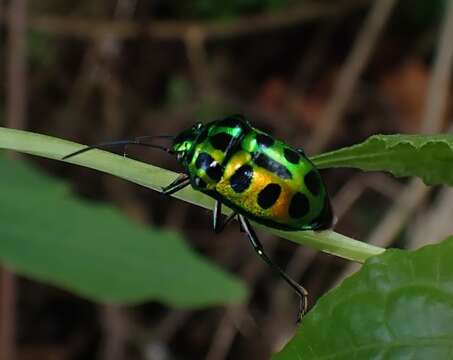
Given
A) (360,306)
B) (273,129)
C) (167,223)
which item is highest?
(360,306)

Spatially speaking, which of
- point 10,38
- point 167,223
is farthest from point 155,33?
point 167,223

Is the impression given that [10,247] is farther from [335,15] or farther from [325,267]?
[335,15]

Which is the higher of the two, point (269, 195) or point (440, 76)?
point (269, 195)

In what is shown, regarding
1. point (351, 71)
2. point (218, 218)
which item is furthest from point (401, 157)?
point (351, 71)

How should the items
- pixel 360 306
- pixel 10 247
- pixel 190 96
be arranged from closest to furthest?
pixel 360 306 → pixel 10 247 → pixel 190 96

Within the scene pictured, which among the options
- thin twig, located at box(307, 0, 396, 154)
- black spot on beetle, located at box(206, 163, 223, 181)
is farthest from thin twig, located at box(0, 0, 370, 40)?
black spot on beetle, located at box(206, 163, 223, 181)

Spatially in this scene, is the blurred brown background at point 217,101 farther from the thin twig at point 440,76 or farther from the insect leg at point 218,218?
the insect leg at point 218,218

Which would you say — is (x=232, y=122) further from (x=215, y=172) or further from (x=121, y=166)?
(x=121, y=166)
